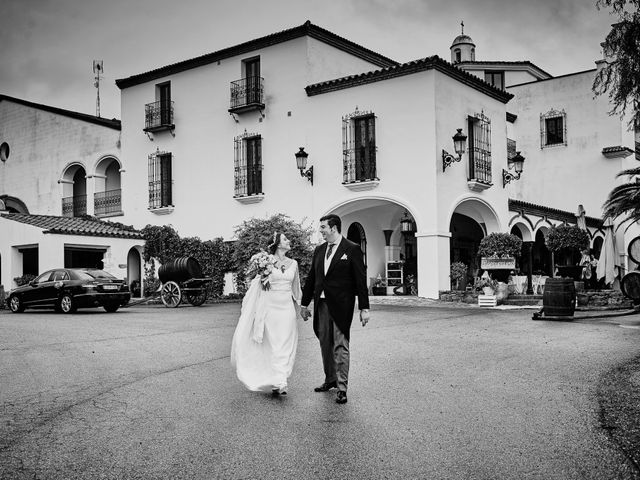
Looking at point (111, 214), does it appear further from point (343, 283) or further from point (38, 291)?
point (343, 283)

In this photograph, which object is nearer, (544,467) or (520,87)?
(544,467)

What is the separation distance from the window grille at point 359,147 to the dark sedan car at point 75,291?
868 centimetres

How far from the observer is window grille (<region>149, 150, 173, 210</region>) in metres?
28.2

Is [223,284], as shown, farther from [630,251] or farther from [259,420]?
[259,420]

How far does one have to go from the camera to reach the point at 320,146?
2373 cm

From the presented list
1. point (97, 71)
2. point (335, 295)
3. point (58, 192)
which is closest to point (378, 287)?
point (58, 192)

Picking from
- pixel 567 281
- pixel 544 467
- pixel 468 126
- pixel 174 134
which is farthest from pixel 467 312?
pixel 174 134

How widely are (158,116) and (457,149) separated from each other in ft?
44.8

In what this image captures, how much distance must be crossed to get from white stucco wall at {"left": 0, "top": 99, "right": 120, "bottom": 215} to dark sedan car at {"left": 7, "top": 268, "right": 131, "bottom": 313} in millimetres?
11734

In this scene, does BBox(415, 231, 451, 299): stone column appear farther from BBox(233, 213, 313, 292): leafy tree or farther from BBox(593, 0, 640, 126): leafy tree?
BBox(593, 0, 640, 126): leafy tree

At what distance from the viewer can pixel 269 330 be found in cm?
693

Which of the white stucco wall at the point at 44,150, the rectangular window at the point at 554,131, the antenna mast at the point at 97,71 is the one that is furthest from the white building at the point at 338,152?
the antenna mast at the point at 97,71

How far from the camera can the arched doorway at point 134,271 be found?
93.7 feet

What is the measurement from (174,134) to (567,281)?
1866cm
